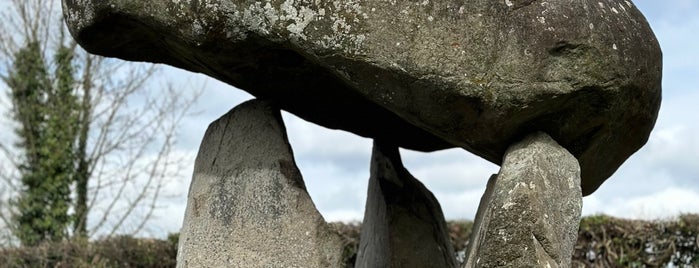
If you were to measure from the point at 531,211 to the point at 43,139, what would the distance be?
497 inches

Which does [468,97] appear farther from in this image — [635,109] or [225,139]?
[225,139]

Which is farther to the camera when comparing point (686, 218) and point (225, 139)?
point (686, 218)

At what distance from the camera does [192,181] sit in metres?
5.71

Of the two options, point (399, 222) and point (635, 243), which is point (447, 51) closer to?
point (399, 222)

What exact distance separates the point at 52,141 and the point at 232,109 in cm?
1077

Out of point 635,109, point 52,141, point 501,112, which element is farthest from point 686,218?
point 52,141

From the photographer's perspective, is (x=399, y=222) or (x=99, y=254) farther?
(x=99, y=254)

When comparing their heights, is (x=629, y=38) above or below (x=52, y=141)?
below

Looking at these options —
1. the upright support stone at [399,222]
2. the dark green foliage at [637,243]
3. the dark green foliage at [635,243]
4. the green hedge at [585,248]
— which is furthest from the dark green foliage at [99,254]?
the upright support stone at [399,222]

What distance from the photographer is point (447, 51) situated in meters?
4.79

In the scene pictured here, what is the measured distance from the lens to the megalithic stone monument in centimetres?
477

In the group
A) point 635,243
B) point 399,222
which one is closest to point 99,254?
point 399,222

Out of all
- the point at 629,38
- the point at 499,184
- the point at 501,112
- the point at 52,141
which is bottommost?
the point at 499,184

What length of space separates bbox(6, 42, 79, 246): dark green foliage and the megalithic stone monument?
10.3m
